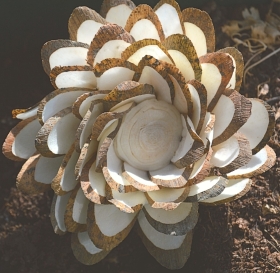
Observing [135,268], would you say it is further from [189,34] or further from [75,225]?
[189,34]

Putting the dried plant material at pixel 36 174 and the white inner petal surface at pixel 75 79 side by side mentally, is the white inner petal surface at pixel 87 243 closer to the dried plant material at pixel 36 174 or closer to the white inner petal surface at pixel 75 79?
the dried plant material at pixel 36 174

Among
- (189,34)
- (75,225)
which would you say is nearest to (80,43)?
(189,34)

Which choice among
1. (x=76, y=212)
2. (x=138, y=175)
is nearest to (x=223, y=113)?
(x=138, y=175)

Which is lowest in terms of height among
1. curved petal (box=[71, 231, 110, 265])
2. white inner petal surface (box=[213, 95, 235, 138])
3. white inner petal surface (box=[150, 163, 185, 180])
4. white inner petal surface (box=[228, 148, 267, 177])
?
curved petal (box=[71, 231, 110, 265])

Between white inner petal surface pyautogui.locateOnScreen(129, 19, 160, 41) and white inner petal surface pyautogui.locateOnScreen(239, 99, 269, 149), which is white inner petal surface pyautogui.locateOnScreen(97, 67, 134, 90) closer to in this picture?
white inner petal surface pyautogui.locateOnScreen(129, 19, 160, 41)

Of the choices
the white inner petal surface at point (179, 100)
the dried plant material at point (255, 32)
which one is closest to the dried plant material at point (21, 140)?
the white inner petal surface at point (179, 100)

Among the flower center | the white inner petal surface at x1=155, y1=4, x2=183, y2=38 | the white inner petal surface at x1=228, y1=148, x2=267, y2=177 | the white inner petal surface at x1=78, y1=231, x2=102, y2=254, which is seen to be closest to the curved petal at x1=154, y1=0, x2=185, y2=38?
the white inner petal surface at x1=155, y1=4, x2=183, y2=38
